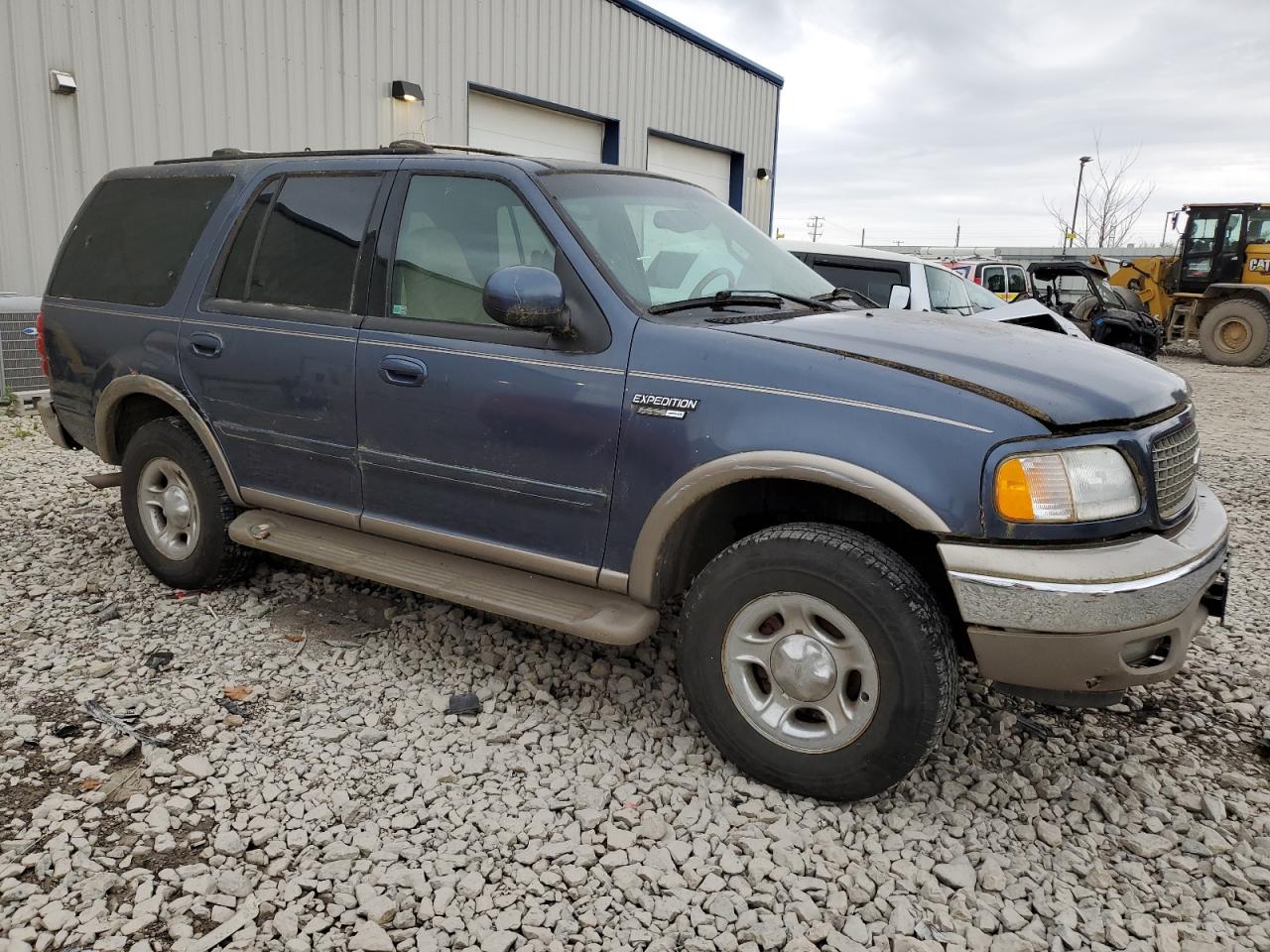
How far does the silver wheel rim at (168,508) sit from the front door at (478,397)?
1.15m

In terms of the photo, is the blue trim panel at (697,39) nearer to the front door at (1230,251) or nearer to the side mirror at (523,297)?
the front door at (1230,251)

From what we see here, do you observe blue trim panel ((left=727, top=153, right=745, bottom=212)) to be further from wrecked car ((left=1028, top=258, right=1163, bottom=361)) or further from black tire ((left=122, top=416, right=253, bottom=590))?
black tire ((left=122, top=416, right=253, bottom=590))

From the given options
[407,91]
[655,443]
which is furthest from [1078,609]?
[407,91]

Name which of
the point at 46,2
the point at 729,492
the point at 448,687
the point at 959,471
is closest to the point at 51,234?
the point at 46,2

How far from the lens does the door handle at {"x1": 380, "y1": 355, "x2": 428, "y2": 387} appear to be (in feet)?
10.9

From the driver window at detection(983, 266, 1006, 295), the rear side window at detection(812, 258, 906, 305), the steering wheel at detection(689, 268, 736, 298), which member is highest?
the driver window at detection(983, 266, 1006, 295)

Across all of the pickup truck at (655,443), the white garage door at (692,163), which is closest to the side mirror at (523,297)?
the pickup truck at (655,443)

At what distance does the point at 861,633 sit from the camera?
8.60 ft

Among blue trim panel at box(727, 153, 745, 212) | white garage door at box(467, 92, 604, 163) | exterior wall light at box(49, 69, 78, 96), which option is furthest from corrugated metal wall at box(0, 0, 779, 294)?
blue trim panel at box(727, 153, 745, 212)

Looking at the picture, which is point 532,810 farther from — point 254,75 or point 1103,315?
point 1103,315

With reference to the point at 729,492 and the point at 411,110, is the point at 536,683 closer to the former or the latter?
the point at 729,492

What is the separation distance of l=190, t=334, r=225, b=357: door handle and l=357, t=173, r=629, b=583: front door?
827mm

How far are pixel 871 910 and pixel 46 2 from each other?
32.3 feet

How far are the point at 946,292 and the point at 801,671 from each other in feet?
24.0
